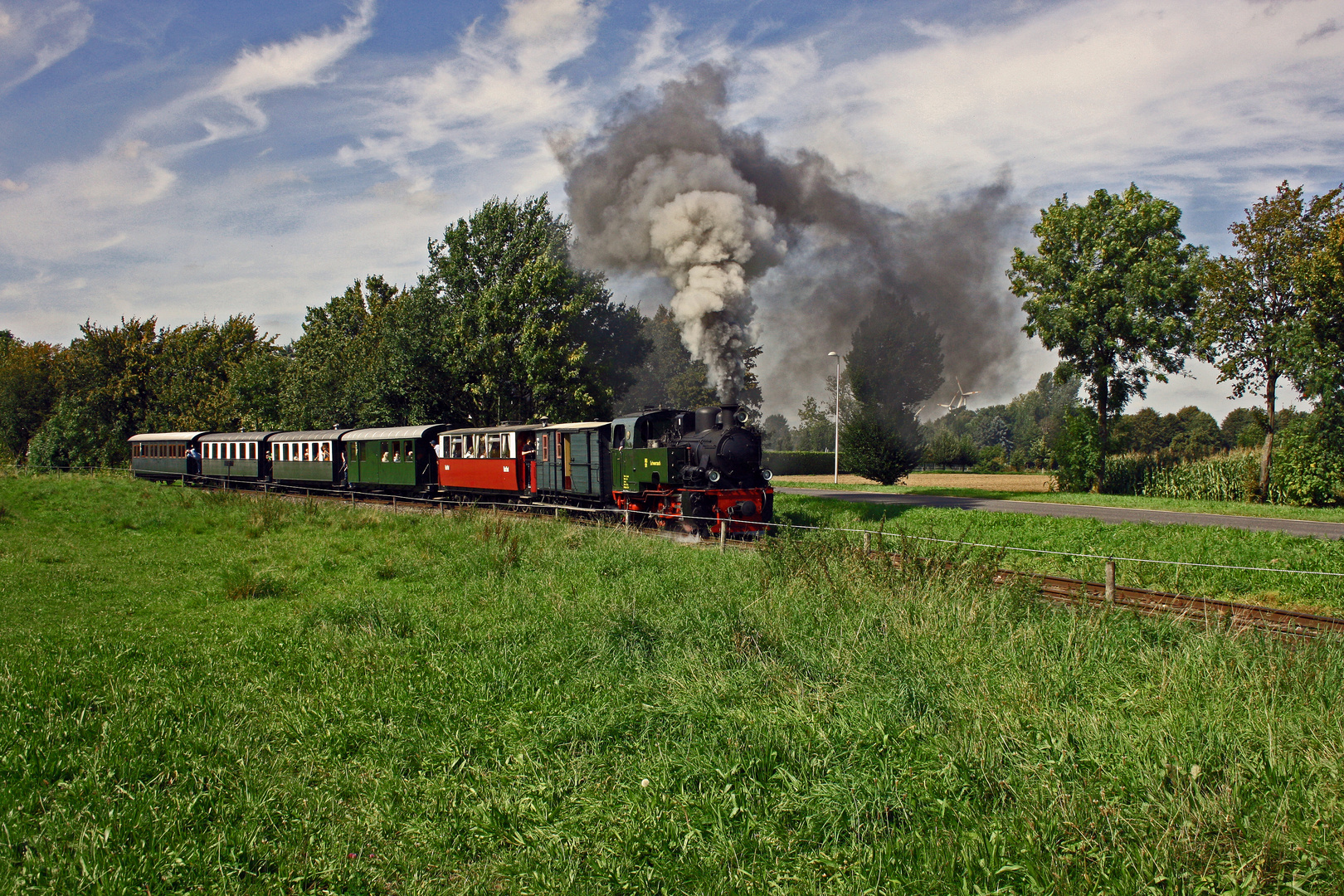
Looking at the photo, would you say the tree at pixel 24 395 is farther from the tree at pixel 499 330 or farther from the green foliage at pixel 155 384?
the tree at pixel 499 330

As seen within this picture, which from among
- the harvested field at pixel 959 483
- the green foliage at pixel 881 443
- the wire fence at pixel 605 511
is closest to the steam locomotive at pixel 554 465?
the wire fence at pixel 605 511

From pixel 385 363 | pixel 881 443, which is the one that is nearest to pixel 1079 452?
pixel 881 443

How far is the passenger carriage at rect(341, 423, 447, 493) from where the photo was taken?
26625 mm

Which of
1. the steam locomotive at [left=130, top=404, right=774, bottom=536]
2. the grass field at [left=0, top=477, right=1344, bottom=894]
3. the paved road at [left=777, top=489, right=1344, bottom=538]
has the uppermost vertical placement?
the steam locomotive at [left=130, top=404, right=774, bottom=536]

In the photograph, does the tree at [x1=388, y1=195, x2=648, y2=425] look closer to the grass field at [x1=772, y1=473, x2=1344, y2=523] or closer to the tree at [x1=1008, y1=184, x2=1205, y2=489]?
the grass field at [x1=772, y1=473, x2=1344, y2=523]

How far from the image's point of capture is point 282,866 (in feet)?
13.6

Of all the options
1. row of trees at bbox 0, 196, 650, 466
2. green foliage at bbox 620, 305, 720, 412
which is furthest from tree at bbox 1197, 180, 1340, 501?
green foliage at bbox 620, 305, 720, 412

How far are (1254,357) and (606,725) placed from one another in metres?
30.6

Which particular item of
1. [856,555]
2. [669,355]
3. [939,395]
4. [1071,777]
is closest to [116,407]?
[669,355]

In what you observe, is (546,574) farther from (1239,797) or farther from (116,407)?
(116,407)

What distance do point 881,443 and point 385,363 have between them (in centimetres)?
2295

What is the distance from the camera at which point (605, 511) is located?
1855 centimetres

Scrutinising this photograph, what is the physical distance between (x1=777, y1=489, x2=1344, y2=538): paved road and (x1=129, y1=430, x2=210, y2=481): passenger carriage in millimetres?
30836

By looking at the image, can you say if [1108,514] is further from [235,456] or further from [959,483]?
[235,456]
